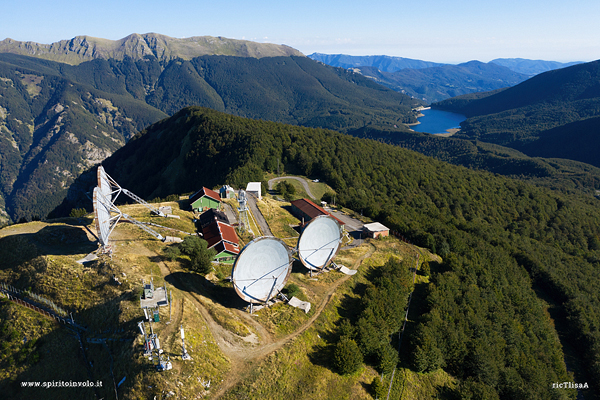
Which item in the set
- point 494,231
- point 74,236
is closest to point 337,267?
point 74,236

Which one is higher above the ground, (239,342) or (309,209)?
(309,209)

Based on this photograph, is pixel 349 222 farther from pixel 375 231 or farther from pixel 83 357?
pixel 83 357

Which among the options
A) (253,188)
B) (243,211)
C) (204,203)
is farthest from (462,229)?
(204,203)

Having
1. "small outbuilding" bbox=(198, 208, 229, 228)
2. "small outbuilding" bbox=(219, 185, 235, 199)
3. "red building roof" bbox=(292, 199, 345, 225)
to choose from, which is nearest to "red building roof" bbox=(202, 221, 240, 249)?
"small outbuilding" bbox=(198, 208, 229, 228)

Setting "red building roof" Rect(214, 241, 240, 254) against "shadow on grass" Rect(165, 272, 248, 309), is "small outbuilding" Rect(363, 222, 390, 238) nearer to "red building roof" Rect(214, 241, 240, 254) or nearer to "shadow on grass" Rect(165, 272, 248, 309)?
"red building roof" Rect(214, 241, 240, 254)

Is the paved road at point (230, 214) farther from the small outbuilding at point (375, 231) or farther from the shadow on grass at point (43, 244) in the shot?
the small outbuilding at point (375, 231)

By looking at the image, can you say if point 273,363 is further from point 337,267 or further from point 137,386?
point 337,267

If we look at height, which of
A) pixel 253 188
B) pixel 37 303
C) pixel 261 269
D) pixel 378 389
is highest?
pixel 261 269
